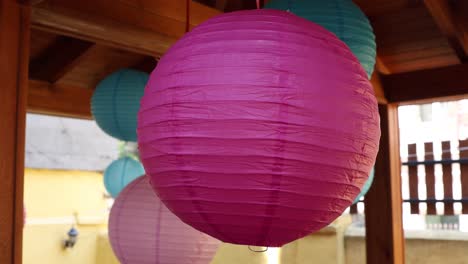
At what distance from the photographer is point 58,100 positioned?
393cm

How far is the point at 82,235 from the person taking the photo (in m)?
7.01

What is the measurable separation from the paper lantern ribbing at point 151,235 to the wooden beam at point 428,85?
1.70 metres

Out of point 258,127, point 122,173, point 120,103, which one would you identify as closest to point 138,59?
point 122,173

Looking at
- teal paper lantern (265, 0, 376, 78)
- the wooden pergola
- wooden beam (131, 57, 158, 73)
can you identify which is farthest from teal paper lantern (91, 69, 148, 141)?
teal paper lantern (265, 0, 376, 78)

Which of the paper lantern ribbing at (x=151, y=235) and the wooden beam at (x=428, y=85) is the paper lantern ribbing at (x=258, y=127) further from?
the wooden beam at (x=428, y=85)

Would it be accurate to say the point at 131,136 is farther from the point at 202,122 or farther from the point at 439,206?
the point at 439,206

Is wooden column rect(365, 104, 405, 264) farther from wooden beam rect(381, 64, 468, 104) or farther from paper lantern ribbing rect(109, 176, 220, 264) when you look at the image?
paper lantern ribbing rect(109, 176, 220, 264)

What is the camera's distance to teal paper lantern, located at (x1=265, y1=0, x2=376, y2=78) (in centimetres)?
193

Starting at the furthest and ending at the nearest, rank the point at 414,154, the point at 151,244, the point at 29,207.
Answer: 1. the point at 29,207
2. the point at 414,154
3. the point at 151,244

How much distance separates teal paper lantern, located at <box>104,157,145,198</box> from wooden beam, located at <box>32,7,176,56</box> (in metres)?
1.37

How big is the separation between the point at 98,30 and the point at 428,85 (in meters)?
1.89

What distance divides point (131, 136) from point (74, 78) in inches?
45.0

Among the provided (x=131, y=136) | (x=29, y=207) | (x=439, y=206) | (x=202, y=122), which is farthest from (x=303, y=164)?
(x=29, y=207)

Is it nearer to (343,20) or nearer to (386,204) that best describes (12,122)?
(343,20)
